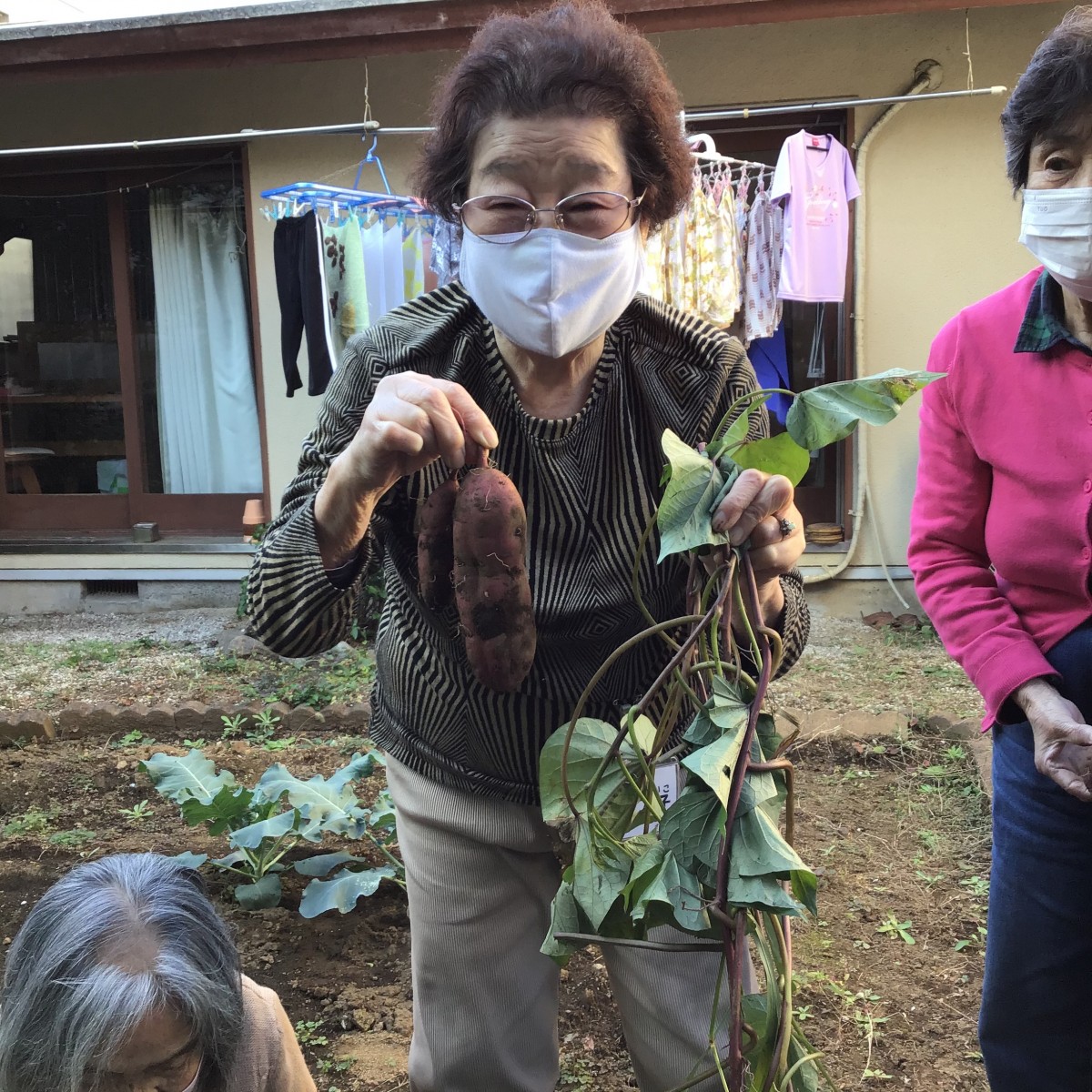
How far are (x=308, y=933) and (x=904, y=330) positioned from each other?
16.9ft

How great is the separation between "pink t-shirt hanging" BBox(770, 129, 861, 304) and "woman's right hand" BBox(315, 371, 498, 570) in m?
4.71

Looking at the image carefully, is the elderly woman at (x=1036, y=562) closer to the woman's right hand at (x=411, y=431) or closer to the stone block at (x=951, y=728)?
the woman's right hand at (x=411, y=431)

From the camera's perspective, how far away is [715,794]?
107 centimetres

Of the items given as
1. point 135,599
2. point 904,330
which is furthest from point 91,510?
point 904,330

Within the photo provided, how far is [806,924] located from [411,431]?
2.67 m

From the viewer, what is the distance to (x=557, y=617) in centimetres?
154

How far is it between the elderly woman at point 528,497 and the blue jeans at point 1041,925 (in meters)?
0.53

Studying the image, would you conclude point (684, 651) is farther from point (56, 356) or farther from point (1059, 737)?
point (56, 356)

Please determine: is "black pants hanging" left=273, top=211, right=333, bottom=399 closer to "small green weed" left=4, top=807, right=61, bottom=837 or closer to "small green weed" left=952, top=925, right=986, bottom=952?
"small green weed" left=4, top=807, right=61, bottom=837

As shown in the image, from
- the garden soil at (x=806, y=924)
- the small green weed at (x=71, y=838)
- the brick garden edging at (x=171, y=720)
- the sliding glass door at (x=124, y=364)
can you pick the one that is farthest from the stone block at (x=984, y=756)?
the sliding glass door at (x=124, y=364)

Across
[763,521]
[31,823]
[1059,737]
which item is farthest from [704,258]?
[763,521]

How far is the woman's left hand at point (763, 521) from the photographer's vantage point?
1.16 m

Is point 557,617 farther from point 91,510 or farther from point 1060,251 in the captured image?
point 91,510

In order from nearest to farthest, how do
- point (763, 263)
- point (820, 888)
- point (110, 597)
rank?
point (820, 888) < point (763, 263) < point (110, 597)
